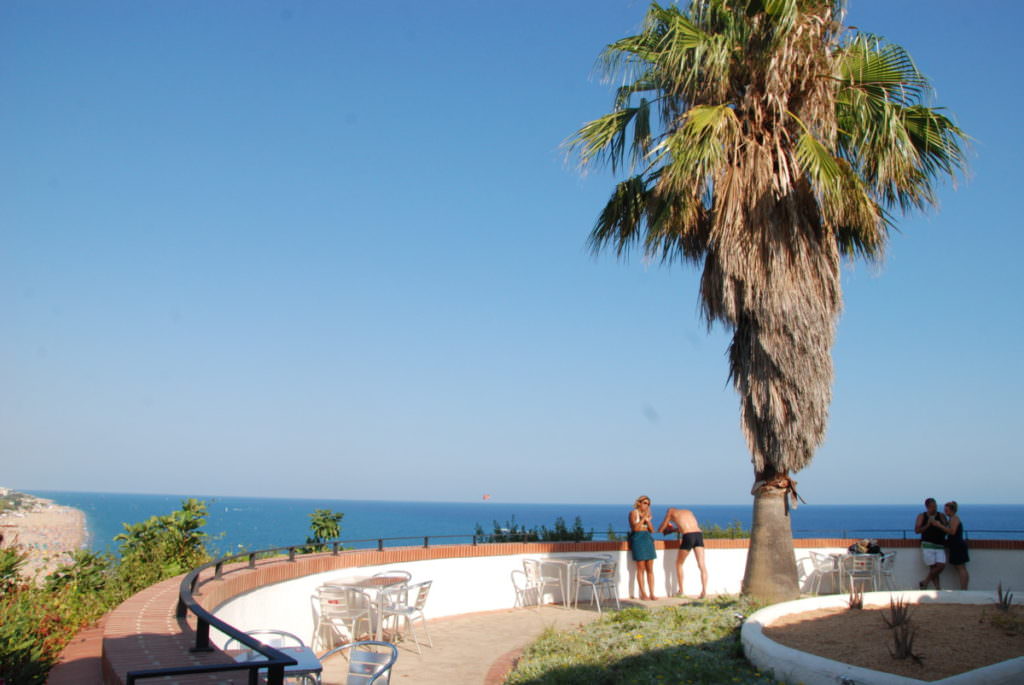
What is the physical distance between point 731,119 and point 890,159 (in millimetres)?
2149

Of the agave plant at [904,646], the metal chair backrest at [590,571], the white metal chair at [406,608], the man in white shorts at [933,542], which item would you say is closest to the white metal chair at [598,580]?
the metal chair backrest at [590,571]

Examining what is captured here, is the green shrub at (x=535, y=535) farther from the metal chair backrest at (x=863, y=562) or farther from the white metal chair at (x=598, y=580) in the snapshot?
the metal chair backrest at (x=863, y=562)

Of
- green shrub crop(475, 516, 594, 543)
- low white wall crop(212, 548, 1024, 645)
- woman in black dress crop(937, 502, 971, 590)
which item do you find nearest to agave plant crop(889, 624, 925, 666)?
low white wall crop(212, 548, 1024, 645)

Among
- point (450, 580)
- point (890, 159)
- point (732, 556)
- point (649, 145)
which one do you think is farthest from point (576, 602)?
point (890, 159)

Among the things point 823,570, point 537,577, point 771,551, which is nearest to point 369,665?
point 771,551

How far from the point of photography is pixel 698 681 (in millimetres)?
6430

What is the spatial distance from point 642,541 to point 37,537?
44.0 m

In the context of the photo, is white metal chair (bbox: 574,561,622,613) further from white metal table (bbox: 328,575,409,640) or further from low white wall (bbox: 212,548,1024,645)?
white metal table (bbox: 328,575,409,640)

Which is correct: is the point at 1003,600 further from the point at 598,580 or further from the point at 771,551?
the point at 598,580

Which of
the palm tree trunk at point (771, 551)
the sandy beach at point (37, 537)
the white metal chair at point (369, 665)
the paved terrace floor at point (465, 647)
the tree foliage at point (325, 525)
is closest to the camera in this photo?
the white metal chair at point (369, 665)

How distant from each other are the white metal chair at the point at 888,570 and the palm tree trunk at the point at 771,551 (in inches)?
135

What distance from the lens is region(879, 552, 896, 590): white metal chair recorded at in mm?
12773

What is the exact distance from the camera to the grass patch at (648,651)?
6.68m

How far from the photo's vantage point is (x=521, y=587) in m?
12.3
